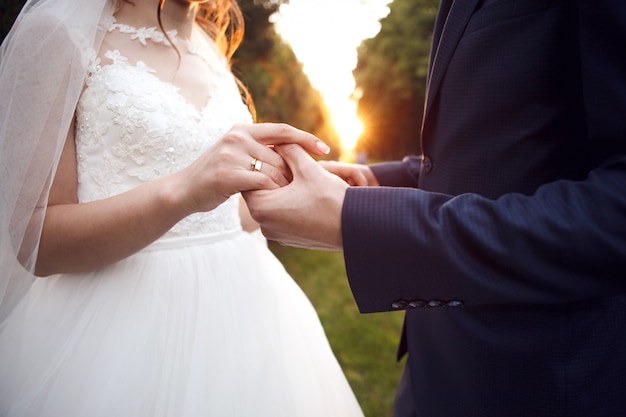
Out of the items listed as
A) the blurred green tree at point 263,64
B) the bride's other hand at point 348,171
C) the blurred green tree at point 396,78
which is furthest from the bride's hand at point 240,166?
the blurred green tree at point 396,78

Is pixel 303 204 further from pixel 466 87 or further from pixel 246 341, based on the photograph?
pixel 246 341

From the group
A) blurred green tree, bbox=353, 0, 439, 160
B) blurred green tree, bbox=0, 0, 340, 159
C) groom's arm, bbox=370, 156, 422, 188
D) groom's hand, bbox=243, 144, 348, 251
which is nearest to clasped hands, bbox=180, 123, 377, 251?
groom's hand, bbox=243, 144, 348, 251

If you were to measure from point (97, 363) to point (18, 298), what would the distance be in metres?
0.42

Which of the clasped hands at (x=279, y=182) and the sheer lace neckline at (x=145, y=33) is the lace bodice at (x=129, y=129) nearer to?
the sheer lace neckline at (x=145, y=33)

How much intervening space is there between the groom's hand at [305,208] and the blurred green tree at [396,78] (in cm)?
2511

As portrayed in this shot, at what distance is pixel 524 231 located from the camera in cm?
91

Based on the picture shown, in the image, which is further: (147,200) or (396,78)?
(396,78)

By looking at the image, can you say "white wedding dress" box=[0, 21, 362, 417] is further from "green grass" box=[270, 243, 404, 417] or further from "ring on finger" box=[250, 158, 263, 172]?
"green grass" box=[270, 243, 404, 417]

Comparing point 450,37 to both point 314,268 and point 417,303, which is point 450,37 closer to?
point 417,303

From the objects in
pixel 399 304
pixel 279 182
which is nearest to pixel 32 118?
pixel 279 182

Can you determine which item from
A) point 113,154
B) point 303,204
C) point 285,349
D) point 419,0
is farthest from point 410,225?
point 419,0

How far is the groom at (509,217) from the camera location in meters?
0.91

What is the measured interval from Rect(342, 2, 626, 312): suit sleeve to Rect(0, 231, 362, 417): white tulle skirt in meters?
0.80

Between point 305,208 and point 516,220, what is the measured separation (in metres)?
0.54
